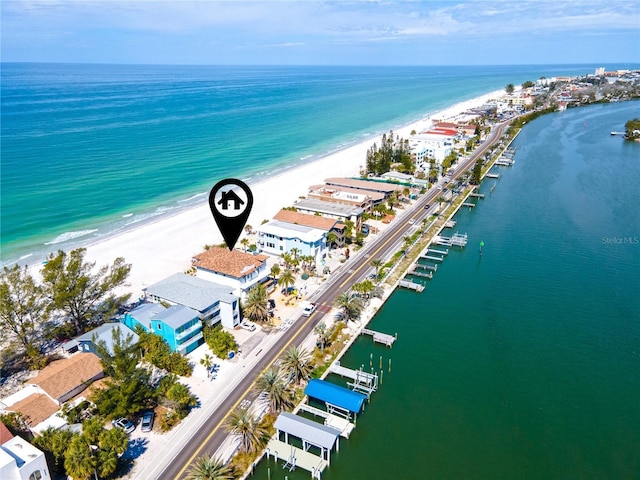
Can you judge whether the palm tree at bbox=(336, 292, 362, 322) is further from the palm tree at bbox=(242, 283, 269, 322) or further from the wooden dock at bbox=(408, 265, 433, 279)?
A: the wooden dock at bbox=(408, 265, 433, 279)

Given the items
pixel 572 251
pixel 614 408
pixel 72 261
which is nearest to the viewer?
pixel 614 408

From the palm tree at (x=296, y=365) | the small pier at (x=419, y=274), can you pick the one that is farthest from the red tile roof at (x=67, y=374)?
the small pier at (x=419, y=274)

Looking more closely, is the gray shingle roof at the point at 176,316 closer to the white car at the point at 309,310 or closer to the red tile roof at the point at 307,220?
the white car at the point at 309,310

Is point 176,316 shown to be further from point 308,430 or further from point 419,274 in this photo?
point 419,274

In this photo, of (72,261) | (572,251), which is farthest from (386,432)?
(572,251)

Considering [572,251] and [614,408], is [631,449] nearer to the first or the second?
[614,408]
